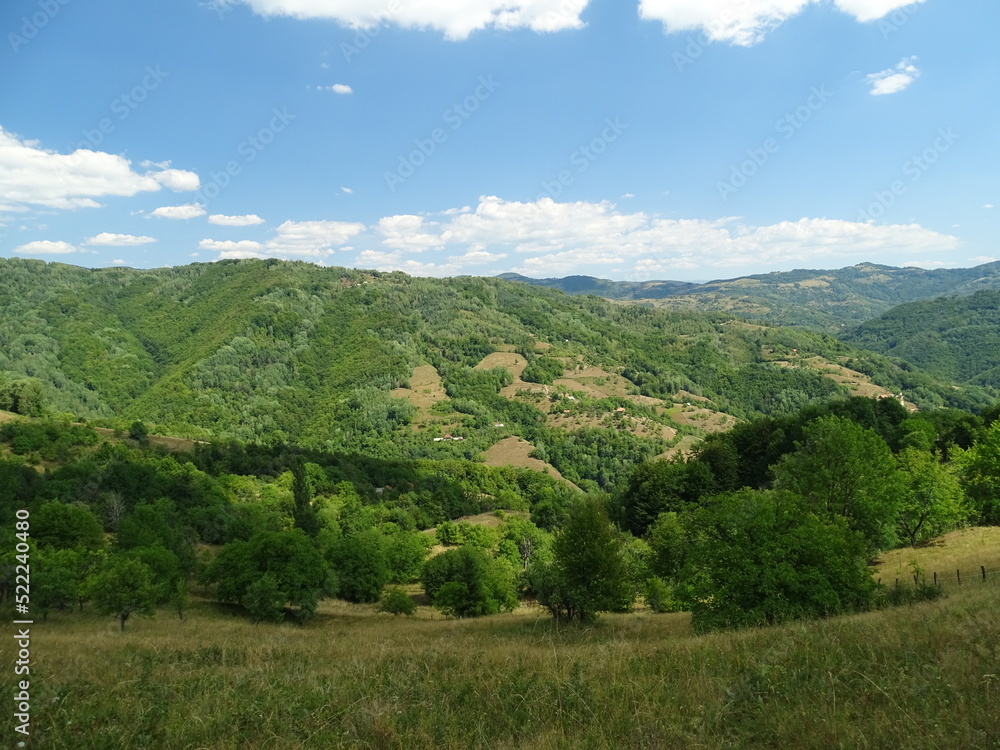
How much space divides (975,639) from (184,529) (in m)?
65.2

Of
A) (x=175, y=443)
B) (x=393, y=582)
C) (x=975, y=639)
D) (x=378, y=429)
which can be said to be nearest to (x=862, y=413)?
(x=393, y=582)

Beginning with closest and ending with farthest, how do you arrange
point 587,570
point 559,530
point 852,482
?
1. point 852,482
2. point 587,570
3. point 559,530

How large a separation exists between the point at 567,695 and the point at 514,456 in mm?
170171

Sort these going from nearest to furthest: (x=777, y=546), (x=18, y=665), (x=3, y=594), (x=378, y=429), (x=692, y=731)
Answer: (x=692, y=731) < (x=18, y=665) < (x=777, y=546) < (x=3, y=594) < (x=378, y=429)

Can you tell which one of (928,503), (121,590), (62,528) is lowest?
(62,528)

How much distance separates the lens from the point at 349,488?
101m

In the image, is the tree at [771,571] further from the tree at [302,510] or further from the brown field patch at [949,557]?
the tree at [302,510]

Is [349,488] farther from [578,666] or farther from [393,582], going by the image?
[578,666]

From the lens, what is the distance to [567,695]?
251 inches

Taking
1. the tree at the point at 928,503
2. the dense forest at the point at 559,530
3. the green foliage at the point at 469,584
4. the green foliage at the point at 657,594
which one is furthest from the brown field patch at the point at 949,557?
the green foliage at the point at 469,584

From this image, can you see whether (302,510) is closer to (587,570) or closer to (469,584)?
(469,584)

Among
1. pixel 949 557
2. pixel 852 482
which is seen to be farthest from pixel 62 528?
pixel 949 557

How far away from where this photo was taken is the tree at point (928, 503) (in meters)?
32.8

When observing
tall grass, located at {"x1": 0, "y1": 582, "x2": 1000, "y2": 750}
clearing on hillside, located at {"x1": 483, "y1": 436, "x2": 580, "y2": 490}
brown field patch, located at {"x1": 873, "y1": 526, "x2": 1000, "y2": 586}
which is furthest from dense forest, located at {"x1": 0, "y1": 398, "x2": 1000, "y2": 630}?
clearing on hillside, located at {"x1": 483, "y1": 436, "x2": 580, "y2": 490}
